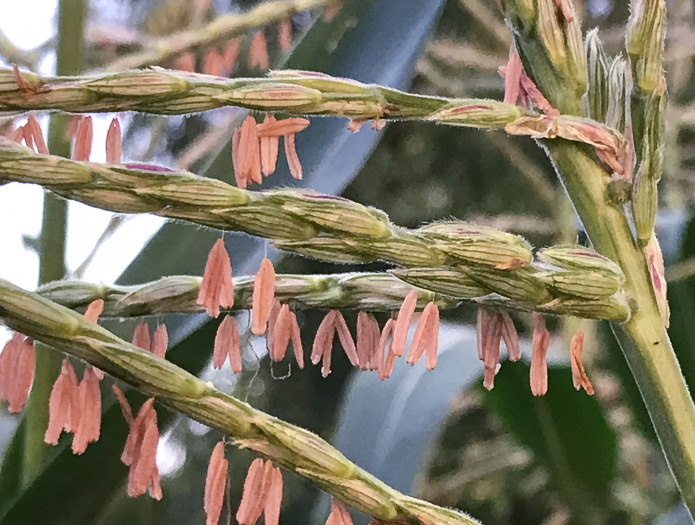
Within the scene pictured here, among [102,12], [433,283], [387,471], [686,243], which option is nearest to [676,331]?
[686,243]

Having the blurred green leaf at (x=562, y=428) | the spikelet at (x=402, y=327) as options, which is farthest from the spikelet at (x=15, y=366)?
the blurred green leaf at (x=562, y=428)

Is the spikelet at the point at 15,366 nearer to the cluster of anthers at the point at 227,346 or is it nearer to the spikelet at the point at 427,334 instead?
the cluster of anthers at the point at 227,346

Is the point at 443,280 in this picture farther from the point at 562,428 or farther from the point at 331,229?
the point at 562,428

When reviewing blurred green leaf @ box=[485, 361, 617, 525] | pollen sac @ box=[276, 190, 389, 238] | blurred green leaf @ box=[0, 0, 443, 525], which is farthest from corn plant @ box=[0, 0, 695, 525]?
blurred green leaf @ box=[485, 361, 617, 525]

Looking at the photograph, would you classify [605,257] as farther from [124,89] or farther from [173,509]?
[173,509]

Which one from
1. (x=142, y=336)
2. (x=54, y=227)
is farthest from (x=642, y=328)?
(x=54, y=227)
